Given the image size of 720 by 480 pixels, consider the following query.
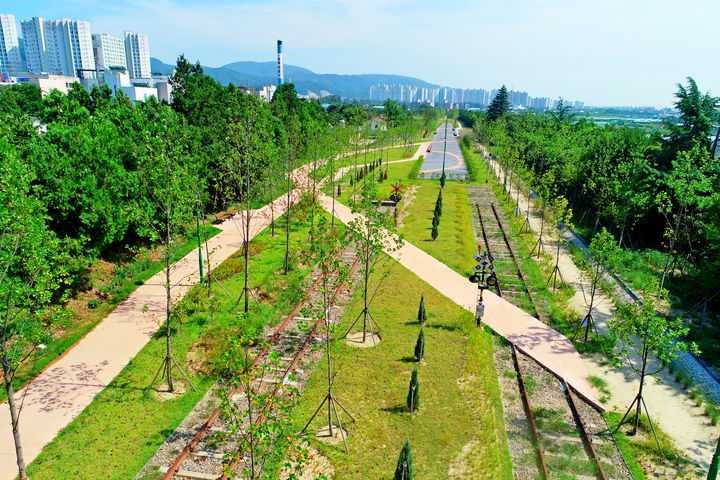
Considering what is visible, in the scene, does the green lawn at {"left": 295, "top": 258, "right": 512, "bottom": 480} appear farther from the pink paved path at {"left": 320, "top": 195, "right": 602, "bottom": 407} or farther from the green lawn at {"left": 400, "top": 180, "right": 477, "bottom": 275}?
the green lawn at {"left": 400, "top": 180, "right": 477, "bottom": 275}

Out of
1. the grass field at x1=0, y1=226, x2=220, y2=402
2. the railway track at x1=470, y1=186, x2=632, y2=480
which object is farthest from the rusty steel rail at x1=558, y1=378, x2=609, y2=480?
the grass field at x1=0, y1=226, x2=220, y2=402

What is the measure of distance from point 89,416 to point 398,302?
13.4m

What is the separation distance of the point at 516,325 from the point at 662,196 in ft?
37.1

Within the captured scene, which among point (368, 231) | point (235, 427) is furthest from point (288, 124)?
point (235, 427)

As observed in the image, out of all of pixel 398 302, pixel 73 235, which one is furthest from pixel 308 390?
pixel 73 235

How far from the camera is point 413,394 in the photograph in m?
14.6

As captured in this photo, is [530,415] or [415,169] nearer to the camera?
[530,415]

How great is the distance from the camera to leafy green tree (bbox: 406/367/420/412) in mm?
14281

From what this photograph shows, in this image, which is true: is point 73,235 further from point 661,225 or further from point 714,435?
point 661,225

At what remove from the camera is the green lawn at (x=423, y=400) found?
12805 mm

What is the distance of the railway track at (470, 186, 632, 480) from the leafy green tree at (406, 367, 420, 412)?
289 cm

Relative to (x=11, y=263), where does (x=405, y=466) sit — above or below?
below

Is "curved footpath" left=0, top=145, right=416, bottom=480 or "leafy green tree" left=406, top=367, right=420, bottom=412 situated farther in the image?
"leafy green tree" left=406, top=367, right=420, bottom=412

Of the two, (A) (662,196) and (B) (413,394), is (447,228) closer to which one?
(A) (662,196)
